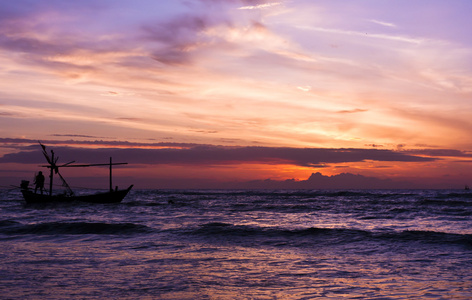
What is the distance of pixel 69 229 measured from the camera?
22.6 m

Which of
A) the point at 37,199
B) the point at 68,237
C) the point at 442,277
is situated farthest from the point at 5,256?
the point at 37,199

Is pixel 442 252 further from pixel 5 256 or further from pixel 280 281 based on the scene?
pixel 5 256

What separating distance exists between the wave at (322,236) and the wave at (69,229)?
4209 millimetres

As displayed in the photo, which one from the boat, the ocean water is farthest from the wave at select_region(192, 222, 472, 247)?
the boat

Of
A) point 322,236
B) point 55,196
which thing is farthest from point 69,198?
point 322,236

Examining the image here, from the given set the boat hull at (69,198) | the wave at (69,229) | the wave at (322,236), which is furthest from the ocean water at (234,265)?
the boat hull at (69,198)

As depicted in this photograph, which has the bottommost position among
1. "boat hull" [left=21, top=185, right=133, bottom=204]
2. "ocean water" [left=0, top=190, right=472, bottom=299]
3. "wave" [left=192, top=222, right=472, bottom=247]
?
"boat hull" [left=21, top=185, right=133, bottom=204]

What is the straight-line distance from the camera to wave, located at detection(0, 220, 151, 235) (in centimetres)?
2155

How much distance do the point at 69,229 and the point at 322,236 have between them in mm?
13804

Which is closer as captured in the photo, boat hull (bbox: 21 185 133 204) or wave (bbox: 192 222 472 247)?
wave (bbox: 192 222 472 247)

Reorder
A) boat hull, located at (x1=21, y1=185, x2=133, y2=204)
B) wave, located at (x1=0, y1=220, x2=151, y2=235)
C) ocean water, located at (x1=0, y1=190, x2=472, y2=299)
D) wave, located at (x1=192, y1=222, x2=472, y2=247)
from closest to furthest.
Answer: ocean water, located at (x1=0, y1=190, x2=472, y2=299) < wave, located at (x1=192, y1=222, x2=472, y2=247) < wave, located at (x1=0, y1=220, x2=151, y2=235) < boat hull, located at (x1=21, y1=185, x2=133, y2=204)

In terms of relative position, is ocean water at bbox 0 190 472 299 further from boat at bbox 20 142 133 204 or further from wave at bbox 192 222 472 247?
boat at bbox 20 142 133 204

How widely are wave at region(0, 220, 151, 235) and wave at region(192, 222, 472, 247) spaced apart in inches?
166

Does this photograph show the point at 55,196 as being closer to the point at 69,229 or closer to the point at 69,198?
the point at 69,198
